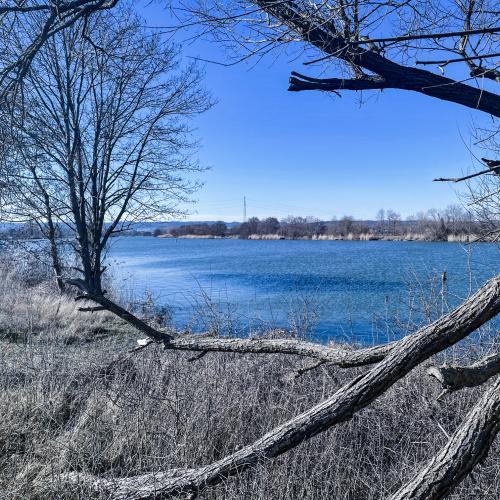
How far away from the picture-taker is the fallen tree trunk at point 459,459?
225 cm

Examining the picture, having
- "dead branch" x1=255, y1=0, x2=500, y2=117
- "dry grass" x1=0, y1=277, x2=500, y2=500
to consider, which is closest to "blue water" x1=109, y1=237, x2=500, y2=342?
"dry grass" x1=0, y1=277, x2=500, y2=500

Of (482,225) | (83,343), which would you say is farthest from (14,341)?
(482,225)

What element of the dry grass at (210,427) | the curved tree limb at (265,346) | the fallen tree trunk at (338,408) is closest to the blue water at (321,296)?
the dry grass at (210,427)

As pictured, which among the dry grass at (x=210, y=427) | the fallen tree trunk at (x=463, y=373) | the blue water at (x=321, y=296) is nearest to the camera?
the fallen tree trunk at (x=463, y=373)

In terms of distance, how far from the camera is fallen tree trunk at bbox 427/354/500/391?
2.22 metres

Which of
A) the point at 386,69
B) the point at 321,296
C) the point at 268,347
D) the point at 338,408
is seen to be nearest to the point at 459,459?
the point at 338,408

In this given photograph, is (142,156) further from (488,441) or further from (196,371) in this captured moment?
(488,441)

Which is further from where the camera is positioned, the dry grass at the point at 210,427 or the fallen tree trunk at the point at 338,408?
the dry grass at the point at 210,427

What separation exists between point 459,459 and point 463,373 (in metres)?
0.43

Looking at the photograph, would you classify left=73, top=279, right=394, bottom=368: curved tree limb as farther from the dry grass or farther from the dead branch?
the dead branch

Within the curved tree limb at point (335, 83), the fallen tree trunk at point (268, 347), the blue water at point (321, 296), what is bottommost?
the blue water at point (321, 296)

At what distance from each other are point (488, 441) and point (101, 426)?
11.1 ft

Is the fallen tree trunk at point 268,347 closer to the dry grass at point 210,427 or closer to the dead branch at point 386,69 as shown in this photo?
the dry grass at point 210,427

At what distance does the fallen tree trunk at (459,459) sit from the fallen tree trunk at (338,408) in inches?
16.1
